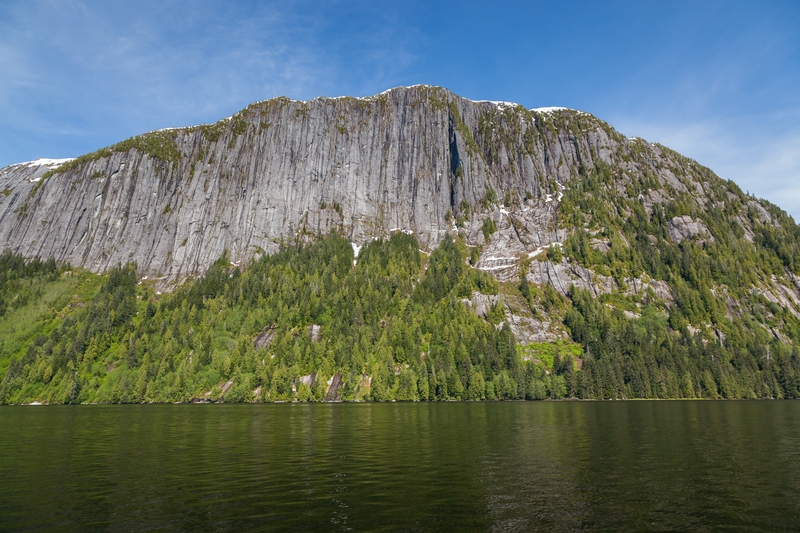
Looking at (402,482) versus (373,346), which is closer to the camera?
(402,482)

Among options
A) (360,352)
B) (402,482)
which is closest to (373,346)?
(360,352)

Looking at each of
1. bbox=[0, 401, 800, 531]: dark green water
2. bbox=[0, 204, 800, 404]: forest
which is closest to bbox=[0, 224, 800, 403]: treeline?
bbox=[0, 204, 800, 404]: forest

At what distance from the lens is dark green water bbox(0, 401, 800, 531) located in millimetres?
18328

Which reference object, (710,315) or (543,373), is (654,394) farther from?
(710,315)

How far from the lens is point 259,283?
189 m

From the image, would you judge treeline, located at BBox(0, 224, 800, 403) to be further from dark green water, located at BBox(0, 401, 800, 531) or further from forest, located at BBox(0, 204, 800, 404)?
dark green water, located at BBox(0, 401, 800, 531)

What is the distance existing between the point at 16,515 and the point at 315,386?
12273 centimetres

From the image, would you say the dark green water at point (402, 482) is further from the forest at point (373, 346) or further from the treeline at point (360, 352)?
the forest at point (373, 346)

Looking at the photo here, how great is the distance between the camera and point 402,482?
82.6 feet

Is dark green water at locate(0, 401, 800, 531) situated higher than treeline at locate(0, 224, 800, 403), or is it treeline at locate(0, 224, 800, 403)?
Result: treeline at locate(0, 224, 800, 403)

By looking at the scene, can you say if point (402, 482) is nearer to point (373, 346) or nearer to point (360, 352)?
point (360, 352)

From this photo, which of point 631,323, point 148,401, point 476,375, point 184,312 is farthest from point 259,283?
point 631,323

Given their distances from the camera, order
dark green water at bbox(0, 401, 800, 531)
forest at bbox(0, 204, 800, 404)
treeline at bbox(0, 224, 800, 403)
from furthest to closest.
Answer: forest at bbox(0, 204, 800, 404) → treeline at bbox(0, 224, 800, 403) → dark green water at bbox(0, 401, 800, 531)

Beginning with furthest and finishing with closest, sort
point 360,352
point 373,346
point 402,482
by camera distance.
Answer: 1. point 373,346
2. point 360,352
3. point 402,482
